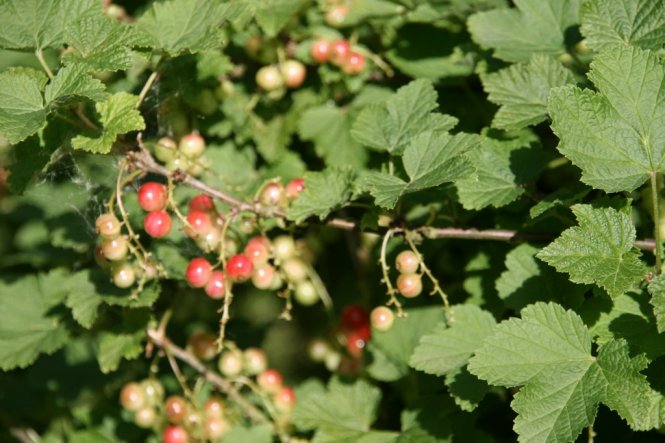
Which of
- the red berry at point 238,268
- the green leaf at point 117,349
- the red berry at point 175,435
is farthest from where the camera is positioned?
the red berry at point 175,435

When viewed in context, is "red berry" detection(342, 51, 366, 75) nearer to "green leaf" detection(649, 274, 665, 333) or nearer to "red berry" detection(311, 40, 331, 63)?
"red berry" detection(311, 40, 331, 63)

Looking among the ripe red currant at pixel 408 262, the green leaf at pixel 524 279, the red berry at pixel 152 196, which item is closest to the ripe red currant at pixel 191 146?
the red berry at pixel 152 196

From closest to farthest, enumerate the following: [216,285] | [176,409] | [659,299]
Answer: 1. [659,299]
2. [216,285]
3. [176,409]

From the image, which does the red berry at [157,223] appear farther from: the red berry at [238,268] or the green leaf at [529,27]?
the green leaf at [529,27]

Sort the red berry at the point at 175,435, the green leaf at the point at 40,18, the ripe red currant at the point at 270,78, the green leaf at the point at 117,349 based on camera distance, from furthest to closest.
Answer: the ripe red currant at the point at 270,78 → the red berry at the point at 175,435 → the green leaf at the point at 117,349 → the green leaf at the point at 40,18

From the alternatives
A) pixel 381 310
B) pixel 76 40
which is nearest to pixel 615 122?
pixel 381 310

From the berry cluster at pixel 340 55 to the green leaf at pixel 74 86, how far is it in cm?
102

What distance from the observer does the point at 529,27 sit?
8.11ft

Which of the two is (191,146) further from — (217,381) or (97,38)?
(217,381)

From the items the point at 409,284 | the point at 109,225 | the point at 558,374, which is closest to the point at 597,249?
the point at 558,374

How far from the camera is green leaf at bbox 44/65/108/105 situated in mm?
1930

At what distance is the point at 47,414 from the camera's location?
3.47 meters

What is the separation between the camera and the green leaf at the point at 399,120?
7.35 ft

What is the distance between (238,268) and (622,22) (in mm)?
1225
